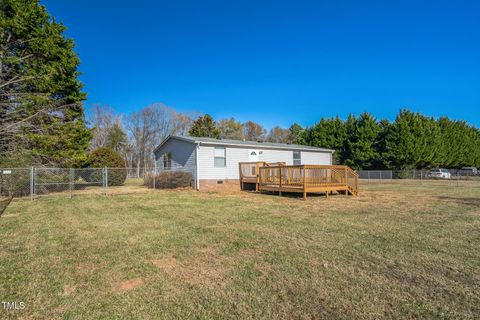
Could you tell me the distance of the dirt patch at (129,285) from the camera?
3066 millimetres

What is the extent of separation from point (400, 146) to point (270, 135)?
2695 centimetres

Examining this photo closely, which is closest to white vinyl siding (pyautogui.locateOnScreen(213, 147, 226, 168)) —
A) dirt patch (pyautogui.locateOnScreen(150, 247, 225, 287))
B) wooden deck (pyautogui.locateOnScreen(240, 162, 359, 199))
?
wooden deck (pyautogui.locateOnScreen(240, 162, 359, 199))

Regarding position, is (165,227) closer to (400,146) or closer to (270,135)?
(400,146)

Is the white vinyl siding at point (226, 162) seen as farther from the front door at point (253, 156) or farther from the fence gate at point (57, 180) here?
the fence gate at point (57, 180)

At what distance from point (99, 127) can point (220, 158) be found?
28120 millimetres

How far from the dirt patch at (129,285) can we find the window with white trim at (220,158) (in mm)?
12700

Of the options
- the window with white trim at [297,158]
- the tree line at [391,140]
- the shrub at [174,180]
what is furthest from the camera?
the tree line at [391,140]

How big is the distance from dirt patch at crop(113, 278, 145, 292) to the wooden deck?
8.38m

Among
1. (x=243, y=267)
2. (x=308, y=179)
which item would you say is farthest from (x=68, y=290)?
(x=308, y=179)

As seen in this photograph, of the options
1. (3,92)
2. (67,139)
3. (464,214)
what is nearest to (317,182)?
(464,214)

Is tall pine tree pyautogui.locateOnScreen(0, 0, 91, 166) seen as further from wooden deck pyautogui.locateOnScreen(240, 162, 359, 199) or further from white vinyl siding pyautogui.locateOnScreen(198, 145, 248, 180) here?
wooden deck pyautogui.locateOnScreen(240, 162, 359, 199)

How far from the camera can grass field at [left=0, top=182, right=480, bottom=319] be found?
2.65 metres

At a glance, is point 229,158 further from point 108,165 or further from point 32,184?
point 32,184

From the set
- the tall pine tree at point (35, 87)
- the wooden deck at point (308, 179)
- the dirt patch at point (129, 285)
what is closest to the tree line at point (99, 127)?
the tall pine tree at point (35, 87)
